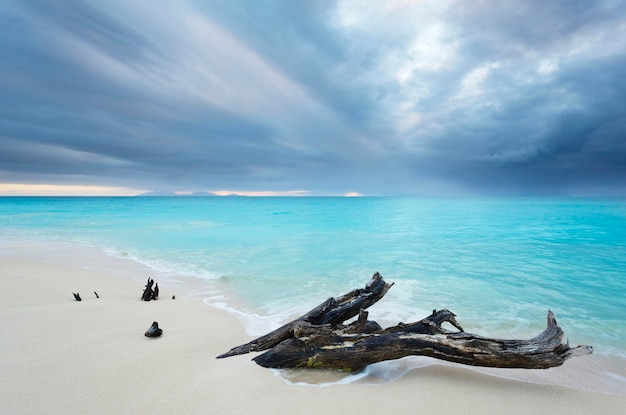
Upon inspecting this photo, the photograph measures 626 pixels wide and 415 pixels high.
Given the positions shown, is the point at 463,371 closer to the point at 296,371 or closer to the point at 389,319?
the point at 296,371

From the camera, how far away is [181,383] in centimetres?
360

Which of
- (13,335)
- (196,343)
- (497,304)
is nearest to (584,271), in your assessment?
(497,304)

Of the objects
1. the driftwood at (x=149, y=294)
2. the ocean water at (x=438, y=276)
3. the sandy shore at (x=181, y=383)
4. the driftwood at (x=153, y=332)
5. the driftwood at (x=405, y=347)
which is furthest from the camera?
the driftwood at (x=149, y=294)

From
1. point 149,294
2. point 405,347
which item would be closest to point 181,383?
point 405,347

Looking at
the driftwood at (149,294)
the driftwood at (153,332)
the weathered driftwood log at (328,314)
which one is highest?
the weathered driftwood log at (328,314)

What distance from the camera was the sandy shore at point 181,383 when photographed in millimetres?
3230

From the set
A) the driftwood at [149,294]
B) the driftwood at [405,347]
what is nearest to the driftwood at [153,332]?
the driftwood at [405,347]

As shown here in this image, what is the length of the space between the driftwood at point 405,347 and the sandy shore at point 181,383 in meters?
0.30

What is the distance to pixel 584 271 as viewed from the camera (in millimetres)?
12344

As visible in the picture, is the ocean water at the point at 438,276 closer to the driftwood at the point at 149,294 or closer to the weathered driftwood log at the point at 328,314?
the weathered driftwood log at the point at 328,314

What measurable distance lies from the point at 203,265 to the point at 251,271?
2.52 meters

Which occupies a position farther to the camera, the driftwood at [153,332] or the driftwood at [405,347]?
the driftwood at [153,332]

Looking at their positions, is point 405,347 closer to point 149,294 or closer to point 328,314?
point 328,314

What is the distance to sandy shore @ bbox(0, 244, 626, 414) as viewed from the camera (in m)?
3.23
